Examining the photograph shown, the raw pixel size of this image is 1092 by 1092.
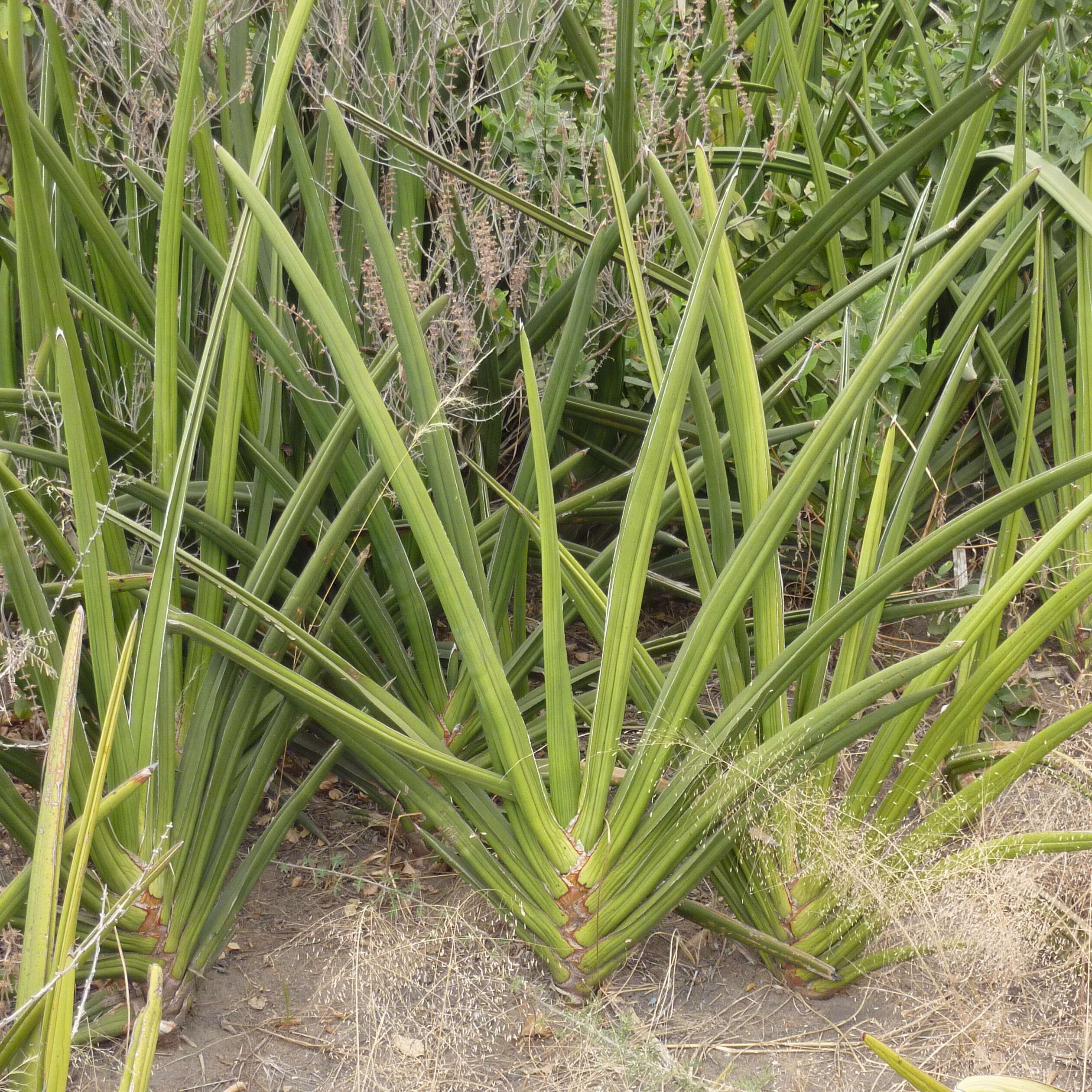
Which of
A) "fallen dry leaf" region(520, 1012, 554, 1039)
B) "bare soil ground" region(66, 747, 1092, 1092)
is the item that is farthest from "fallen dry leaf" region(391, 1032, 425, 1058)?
"fallen dry leaf" region(520, 1012, 554, 1039)

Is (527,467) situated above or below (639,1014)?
above

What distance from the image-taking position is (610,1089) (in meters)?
1.03

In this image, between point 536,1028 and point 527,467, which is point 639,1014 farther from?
point 527,467

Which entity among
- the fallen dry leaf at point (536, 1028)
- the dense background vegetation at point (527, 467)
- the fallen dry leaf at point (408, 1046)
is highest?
the dense background vegetation at point (527, 467)

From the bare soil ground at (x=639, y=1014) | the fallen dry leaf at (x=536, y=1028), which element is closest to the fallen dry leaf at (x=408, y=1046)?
the bare soil ground at (x=639, y=1014)

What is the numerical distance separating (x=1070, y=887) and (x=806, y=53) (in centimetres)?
133

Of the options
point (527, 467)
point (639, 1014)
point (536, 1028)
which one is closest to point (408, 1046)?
point (536, 1028)

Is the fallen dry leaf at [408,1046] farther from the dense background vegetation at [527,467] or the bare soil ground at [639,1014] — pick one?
the dense background vegetation at [527,467]

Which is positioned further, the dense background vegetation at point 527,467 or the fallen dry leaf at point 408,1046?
the fallen dry leaf at point 408,1046

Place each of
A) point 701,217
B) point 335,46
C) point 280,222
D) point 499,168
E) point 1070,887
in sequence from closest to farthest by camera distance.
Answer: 1. point 280,222
2. point 1070,887
3. point 701,217
4. point 335,46
5. point 499,168

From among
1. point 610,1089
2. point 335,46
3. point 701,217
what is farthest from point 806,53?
point 610,1089

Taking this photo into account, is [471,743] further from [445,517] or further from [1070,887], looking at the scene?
[1070,887]

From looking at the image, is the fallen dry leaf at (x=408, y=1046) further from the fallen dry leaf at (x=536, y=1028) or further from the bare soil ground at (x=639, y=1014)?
the fallen dry leaf at (x=536, y=1028)

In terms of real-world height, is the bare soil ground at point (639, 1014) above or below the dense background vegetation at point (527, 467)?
below
